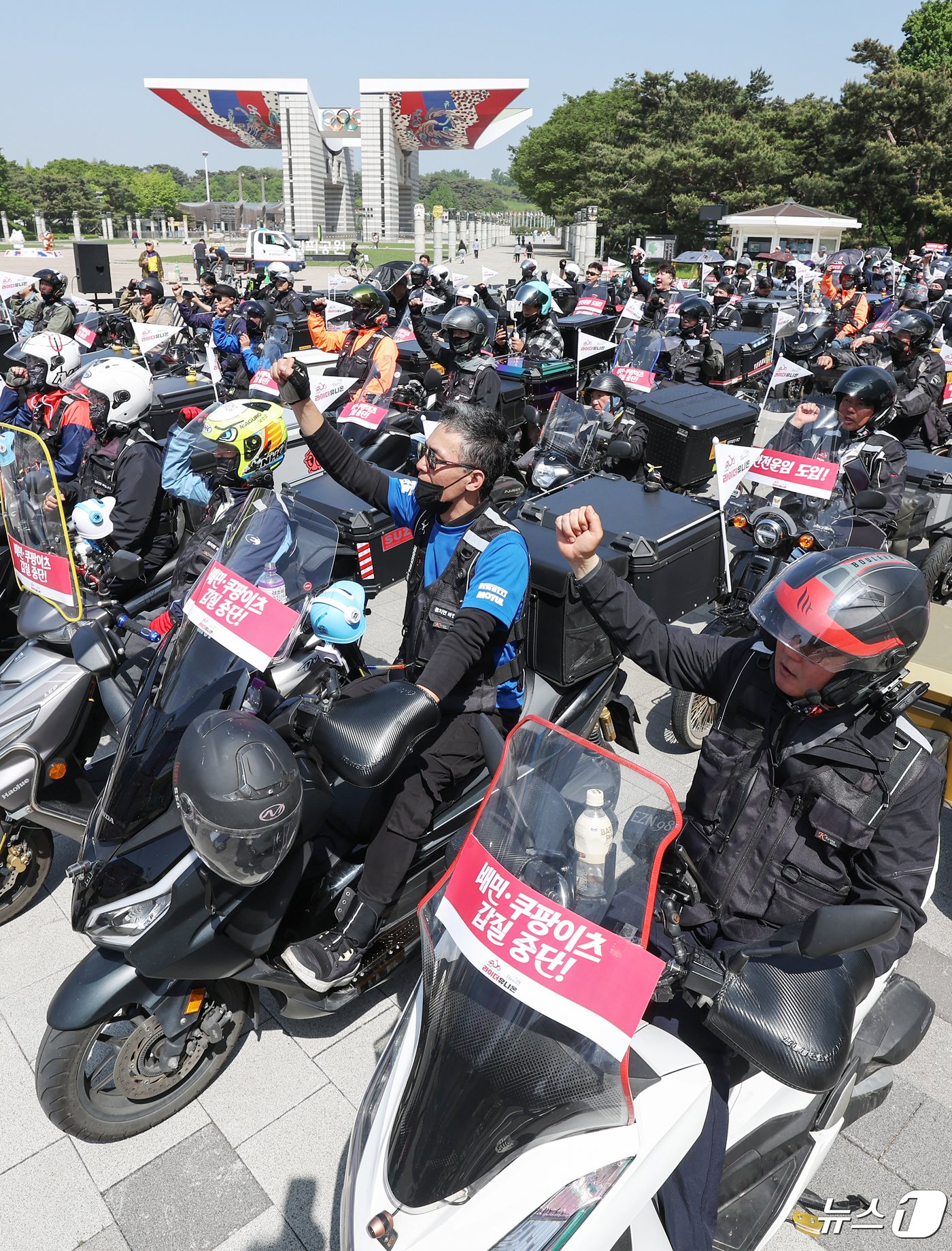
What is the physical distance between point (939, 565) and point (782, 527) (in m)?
2.53

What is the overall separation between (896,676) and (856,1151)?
1.69 metres

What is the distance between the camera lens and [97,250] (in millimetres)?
18719

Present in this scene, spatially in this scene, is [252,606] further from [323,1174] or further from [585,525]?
[323,1174]

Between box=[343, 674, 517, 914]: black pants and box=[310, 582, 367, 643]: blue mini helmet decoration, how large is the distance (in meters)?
0.24

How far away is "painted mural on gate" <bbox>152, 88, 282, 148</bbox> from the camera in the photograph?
70.0m

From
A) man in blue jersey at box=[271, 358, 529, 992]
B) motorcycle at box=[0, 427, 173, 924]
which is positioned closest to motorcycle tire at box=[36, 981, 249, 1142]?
man in blue jersey at box=[271, 358, 529, 992]

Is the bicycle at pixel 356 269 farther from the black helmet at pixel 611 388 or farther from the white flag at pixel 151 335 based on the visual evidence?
the black helmet at pixel 611 388

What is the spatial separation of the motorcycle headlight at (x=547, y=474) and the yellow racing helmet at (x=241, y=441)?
247cm

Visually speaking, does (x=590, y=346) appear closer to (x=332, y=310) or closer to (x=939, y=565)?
(x=939, y=565)

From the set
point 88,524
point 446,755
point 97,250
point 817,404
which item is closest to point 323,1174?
point 446,755

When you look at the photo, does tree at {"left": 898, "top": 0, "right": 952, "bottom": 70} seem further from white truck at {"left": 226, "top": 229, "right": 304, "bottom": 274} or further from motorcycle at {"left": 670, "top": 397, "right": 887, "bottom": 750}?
motorcycle at {"left": 670, "top": 397, "right": 887, "bottom": 750}

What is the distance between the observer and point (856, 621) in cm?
202

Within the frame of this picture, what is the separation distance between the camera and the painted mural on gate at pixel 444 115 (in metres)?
68.4

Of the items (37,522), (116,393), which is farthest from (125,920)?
(116,393)
